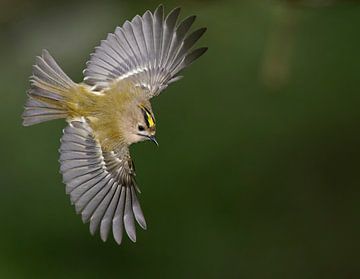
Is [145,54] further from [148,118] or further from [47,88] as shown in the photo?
[47,88]

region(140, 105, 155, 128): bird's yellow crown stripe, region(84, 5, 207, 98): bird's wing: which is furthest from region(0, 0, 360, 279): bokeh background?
region(140, 105, 155, 128): bird's yellow crown stripe

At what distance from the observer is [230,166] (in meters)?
6.49

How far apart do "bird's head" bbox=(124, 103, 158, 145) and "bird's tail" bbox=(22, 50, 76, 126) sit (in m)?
0.25

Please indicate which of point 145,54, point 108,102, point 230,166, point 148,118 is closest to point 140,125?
point 148,118

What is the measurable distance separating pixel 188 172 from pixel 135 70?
2.57m

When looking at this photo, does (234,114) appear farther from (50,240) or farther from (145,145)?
(50,240)

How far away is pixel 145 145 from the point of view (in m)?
6.33

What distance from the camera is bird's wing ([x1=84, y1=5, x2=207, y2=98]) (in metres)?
3.69

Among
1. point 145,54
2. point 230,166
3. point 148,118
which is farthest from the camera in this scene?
point 230,166

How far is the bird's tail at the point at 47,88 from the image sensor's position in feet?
12.4

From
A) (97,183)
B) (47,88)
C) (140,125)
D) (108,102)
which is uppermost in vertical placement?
(47,88)

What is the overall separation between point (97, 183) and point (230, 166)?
2.64 m

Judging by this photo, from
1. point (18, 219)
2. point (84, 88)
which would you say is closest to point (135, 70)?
point (84, 88)

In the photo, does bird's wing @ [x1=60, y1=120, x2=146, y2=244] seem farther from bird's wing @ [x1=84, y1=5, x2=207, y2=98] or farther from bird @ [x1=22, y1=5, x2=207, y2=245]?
bird's wing @ [x1=84, y1=5, x2=207, y2=98]
